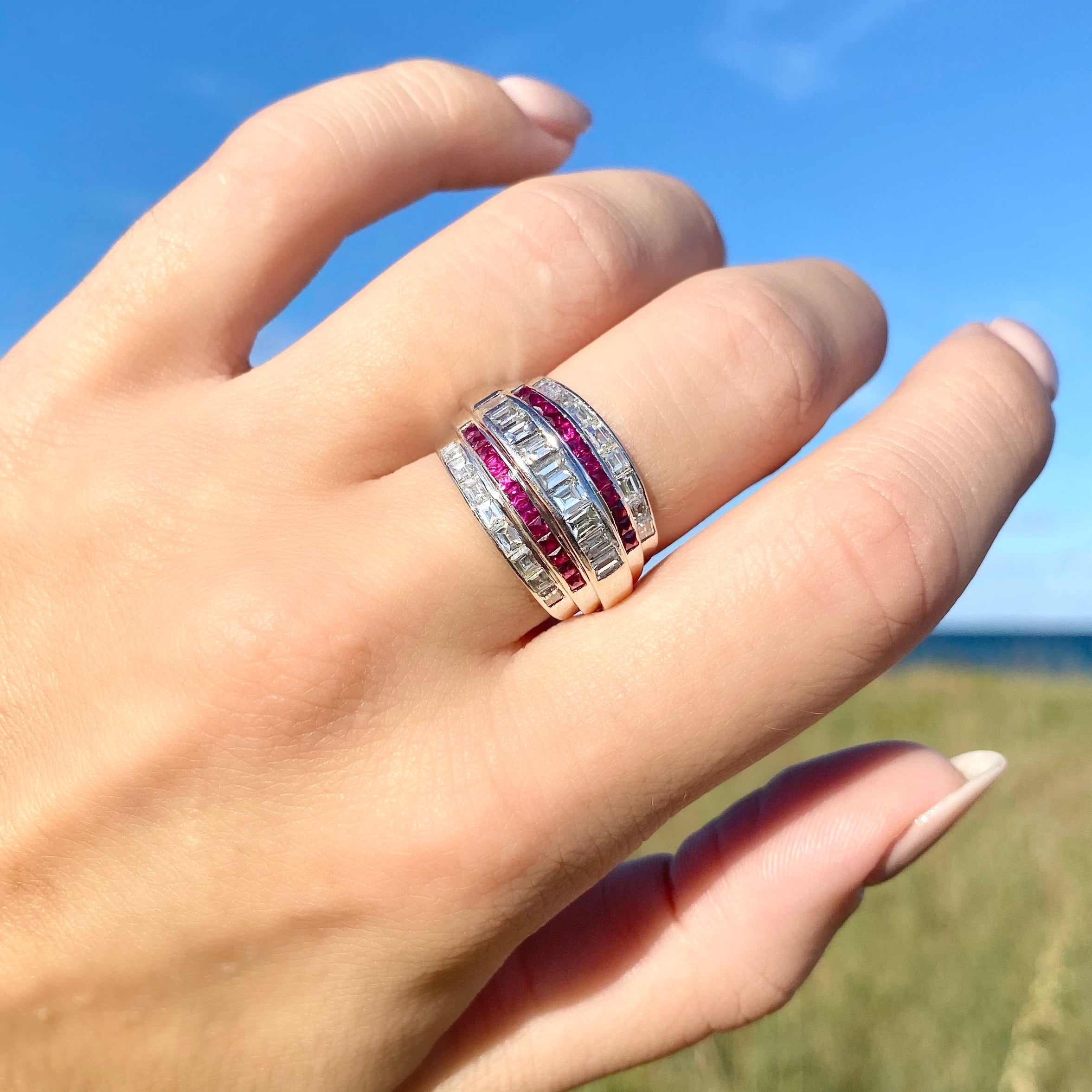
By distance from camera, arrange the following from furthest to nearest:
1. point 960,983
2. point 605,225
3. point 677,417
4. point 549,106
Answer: point 960,983 < point 549,106 < point 605,225 < point 677,417

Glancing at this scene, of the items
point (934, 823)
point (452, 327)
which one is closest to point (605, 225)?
point (452, 327)

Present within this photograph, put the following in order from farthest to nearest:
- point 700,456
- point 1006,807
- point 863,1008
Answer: point 1006,807 < point 863,1008 < point 700,456

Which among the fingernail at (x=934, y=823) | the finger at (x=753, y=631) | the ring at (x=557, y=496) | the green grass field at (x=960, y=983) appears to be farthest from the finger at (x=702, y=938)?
the green grass field at (x=960, y=983)

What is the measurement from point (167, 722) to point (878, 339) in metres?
1.18

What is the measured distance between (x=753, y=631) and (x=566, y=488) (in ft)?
0.94

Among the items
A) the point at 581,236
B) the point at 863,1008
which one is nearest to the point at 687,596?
the point at 581,236

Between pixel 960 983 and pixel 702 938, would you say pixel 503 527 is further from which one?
pixel 960 983

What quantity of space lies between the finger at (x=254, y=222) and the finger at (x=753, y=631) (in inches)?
27.8

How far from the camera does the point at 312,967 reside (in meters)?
1.18

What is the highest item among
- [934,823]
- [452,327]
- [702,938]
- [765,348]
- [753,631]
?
[452,327]

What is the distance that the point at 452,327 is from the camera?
4.09ft

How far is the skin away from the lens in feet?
3.67

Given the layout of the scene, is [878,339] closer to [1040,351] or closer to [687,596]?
[1040,351]

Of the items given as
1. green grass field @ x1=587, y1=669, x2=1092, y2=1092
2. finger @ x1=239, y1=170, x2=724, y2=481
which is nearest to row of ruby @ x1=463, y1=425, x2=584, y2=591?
finger @ x1=239, y1=170, x2=724, y2=481
